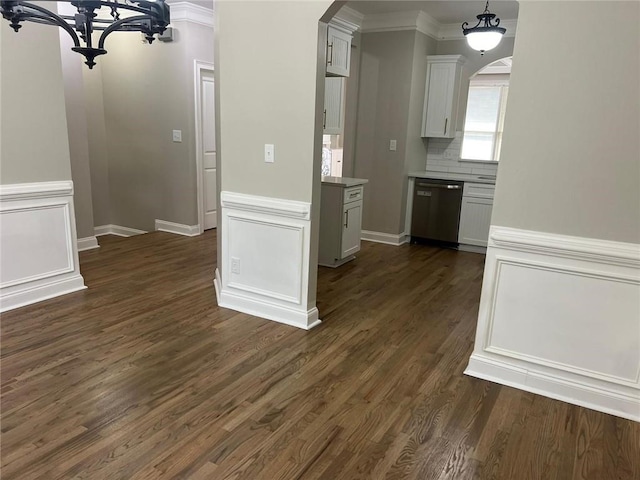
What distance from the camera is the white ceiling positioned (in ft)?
15.2

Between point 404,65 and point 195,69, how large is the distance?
8.21 feet

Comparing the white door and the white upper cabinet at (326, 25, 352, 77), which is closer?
the white upper cabinet at (326, 25, 352, 77)

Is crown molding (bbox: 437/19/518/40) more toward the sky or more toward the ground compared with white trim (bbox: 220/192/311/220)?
more toward the sky

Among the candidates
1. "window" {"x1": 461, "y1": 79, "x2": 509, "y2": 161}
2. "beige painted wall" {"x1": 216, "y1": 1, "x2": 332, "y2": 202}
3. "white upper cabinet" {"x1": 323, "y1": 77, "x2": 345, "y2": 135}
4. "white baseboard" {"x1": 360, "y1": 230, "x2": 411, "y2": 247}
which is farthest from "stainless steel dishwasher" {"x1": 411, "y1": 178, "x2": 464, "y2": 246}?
"beige painted wall" {"x1": 216, "y1": 1, "x2": 332, "y2": 202}

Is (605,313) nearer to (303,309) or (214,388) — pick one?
(303,309)

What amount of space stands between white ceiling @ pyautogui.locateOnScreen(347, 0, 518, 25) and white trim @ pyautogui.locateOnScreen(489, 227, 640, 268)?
3100 millimetres

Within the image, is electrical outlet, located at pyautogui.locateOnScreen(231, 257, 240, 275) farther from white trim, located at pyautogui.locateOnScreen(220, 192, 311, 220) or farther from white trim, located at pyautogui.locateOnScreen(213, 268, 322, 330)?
white trim, located at pyautogui.locateOnScreen(220, 192, 311, 220)

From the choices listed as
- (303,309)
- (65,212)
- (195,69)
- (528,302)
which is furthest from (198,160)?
(528,302)

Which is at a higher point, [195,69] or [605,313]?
[195,69]

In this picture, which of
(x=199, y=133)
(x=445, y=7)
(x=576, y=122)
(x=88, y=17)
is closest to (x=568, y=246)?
(x=576, y=122)

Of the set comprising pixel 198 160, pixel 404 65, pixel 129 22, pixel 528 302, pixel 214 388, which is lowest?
pixel 214 388

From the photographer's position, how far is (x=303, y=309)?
329cm

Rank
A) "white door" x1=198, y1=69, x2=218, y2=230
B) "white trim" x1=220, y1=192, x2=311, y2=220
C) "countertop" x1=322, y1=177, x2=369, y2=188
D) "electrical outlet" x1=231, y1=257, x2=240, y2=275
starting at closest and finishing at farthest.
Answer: "white trim" x1=220, y1=192, x2=311, y2=220 → "electrical outlet" x1=231, y1=257, x2=240, y2=275 → "countertop" x1=322, y1=177, x2=369, y2=188 → "white door" x1=198, y1=69, x2=218, y2=230

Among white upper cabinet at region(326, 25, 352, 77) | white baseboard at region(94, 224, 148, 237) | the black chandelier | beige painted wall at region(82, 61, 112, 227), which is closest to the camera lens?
the black chandelier
